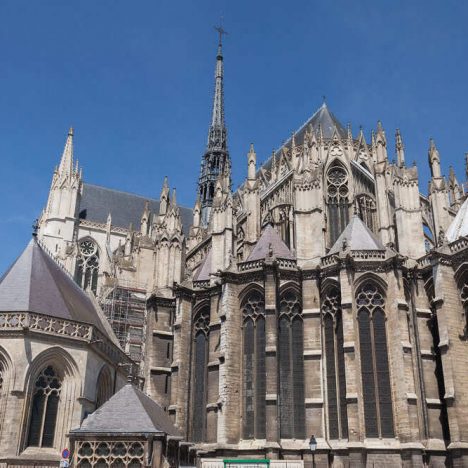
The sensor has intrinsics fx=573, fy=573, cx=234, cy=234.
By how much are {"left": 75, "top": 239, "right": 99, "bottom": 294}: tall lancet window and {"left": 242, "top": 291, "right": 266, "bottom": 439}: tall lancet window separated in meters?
23.8

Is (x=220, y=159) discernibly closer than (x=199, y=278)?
No

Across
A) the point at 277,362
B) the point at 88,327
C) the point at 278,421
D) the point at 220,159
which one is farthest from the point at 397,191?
the point at 220,159

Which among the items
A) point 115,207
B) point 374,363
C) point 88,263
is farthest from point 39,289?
point 115,207

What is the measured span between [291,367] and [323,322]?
2.16 metres

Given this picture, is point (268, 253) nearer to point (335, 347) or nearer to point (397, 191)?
point (335, 347)

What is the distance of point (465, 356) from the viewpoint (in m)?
20.8

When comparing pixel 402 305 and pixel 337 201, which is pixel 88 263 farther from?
pixel 402 305

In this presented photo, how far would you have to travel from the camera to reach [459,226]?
24.8 m

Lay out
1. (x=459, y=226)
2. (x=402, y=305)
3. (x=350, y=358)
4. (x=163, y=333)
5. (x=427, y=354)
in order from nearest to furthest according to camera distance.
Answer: (x=350, y=358), (x=402, y=305), (x=427, y=354), (x=459, y=226), (x=163, y=333)

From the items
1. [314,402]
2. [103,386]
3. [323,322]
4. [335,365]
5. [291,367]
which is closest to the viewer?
[103,386]

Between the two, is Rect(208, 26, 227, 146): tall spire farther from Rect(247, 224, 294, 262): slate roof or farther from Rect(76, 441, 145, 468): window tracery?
Rect(76, 441, 145, 468): window tracery

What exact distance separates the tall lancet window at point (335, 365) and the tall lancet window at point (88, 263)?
2595 centimetres

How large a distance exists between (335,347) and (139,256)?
1555 centimetres

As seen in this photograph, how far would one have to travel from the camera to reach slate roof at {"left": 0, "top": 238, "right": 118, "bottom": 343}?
18.1 metres
